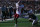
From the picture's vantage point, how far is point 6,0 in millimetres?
7867

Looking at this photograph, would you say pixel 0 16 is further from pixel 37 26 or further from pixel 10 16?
pixel 37 26

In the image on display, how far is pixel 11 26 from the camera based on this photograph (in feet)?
18.2

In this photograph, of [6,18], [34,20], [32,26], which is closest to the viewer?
[32,26]

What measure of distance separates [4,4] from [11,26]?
8.27 ft

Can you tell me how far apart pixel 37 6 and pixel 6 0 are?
2199mm

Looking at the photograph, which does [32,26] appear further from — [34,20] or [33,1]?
[33,1]

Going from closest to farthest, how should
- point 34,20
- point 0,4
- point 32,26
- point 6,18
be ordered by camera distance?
1. point 32,26
2. point 34,20
3. point 6,18
4. point 0,4

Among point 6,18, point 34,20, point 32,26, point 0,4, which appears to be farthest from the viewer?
point 0,4

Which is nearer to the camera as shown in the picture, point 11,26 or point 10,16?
point 11,26

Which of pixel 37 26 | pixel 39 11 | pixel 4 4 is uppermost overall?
pixel 4 4

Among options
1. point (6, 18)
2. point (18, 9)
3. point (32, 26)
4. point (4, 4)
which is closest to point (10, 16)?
point (6, 18)

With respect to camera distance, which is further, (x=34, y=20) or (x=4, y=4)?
(x=4, y=4)

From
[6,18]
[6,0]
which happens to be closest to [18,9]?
[6,18]

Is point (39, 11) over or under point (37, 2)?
under
